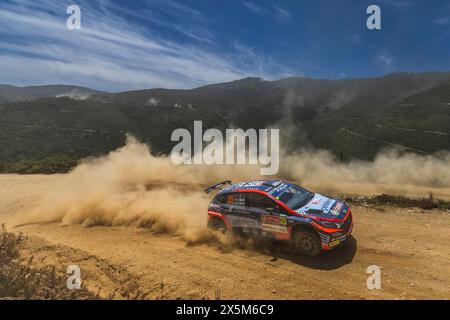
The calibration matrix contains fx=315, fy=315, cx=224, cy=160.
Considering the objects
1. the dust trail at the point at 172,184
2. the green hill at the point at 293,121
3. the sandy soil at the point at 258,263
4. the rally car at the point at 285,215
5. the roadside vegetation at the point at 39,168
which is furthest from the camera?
the green hill at the point at 293,121

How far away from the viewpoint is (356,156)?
30578mm

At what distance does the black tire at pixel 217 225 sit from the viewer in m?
9.44

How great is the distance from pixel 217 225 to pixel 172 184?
8.35m

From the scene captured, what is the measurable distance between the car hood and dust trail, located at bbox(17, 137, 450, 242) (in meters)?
2.99

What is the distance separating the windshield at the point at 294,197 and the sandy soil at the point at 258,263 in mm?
1314

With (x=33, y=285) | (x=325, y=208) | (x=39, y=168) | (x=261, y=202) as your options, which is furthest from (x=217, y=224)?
(x=39, y=168)

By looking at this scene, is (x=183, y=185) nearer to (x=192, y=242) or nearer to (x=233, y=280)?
(x=192, y=242)

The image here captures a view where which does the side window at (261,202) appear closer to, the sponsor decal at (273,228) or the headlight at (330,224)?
the sponsor decal at (273,228)

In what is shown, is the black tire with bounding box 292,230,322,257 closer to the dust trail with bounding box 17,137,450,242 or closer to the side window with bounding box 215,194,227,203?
the side window with bounding box 215,194,227,203

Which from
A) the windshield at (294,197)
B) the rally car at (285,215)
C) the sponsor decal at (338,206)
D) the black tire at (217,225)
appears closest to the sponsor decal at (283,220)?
the rally car at (285,215)

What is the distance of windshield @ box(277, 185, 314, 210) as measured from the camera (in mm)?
8666
